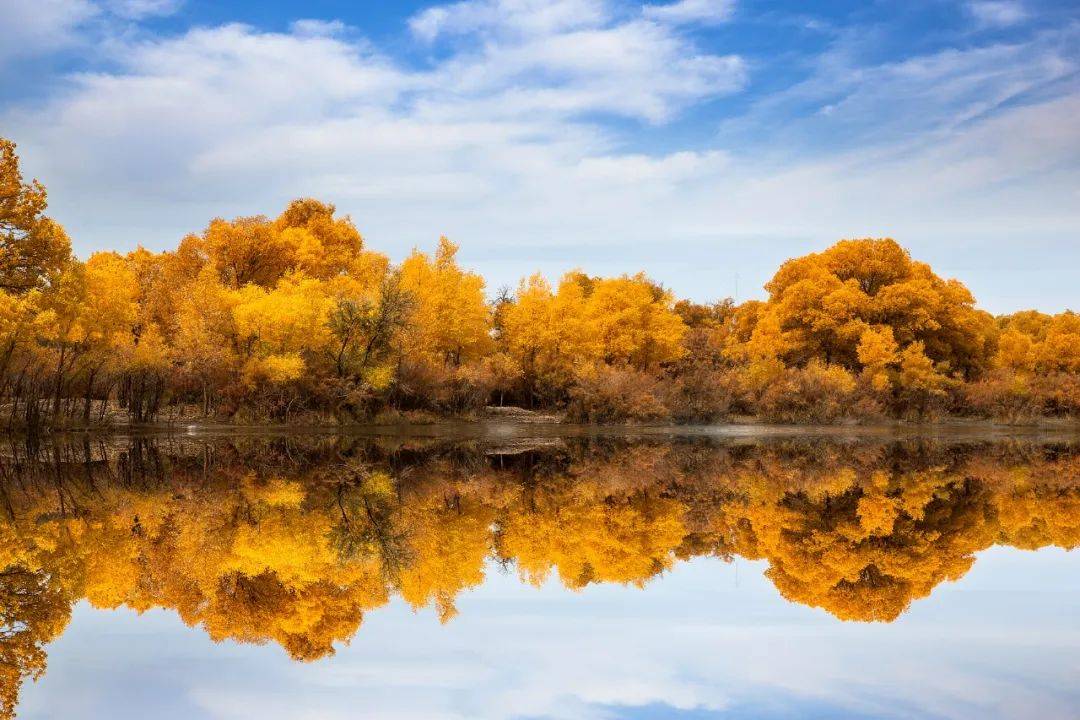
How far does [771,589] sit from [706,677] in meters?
3.20

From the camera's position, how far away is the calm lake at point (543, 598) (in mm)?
6992

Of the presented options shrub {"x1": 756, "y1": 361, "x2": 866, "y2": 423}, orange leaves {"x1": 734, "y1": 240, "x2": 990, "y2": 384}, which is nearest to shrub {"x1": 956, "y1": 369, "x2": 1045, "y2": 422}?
orange leaves {"x1": 734, "y1": 240, "x2": 990, "y2": 384}

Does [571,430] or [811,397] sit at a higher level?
[811,397]

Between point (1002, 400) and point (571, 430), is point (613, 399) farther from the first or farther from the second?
point (1002, 400)

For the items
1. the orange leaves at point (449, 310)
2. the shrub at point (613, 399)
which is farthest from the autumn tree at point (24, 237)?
the shrub at point (613, 399)

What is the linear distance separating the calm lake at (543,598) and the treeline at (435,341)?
18.6 metres

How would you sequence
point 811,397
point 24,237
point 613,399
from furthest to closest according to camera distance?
1. point 811,397
2. point 613,399
3. point 24,237

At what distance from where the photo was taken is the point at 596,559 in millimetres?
11922

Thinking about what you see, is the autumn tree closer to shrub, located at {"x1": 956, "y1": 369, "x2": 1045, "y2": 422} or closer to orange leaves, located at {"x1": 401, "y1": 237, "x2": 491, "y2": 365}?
orange leaves, located at {"x1": 401, "y1": 237, "x2": 491, "y2": 365}

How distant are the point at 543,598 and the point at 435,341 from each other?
125ft

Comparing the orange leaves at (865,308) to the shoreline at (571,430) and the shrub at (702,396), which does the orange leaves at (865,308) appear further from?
the shrub at (702,396)

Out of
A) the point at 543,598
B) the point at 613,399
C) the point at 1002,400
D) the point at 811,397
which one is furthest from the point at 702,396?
the point at 543,598

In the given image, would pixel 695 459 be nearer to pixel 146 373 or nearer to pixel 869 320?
pixel 146 373

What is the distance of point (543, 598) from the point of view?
10.0 metres
